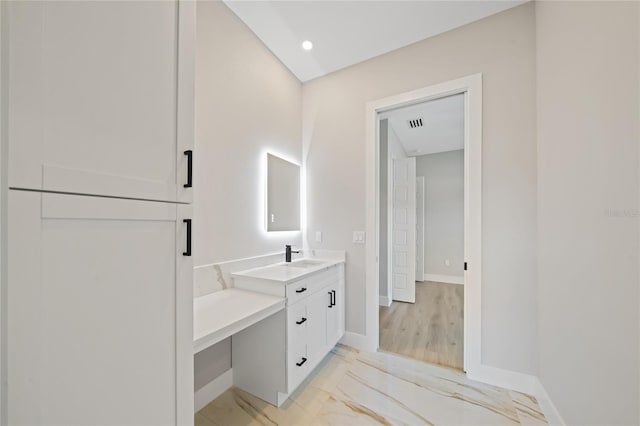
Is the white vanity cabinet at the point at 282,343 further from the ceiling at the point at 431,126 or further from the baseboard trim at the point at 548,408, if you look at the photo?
the ceiling at the point at 431,126

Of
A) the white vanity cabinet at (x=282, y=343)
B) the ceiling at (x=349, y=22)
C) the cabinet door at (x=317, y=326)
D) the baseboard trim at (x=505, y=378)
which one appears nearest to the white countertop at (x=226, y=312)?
the white vanity cabinet at (x=282, y=343)

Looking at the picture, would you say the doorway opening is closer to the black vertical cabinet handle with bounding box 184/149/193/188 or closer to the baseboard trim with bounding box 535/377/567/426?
the baseboard trim with bounding box 535/377/567/426

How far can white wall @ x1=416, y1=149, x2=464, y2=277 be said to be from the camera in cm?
522

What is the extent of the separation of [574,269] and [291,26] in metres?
2.57

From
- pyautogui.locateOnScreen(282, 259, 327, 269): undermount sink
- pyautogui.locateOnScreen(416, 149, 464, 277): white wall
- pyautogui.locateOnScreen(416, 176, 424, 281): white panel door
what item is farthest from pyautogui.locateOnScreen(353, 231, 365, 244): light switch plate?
pyautogui.locateOnScreen(416, 149, 464, 277): white wall

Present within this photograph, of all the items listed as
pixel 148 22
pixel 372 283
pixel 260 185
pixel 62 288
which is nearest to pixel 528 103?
pixel 372 283

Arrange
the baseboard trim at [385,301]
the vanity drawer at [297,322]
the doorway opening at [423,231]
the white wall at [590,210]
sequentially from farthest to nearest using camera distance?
the baseboard trim at [385,301] → the doorway opening at [423,231] → the vanity drawer at [297,322] → the white wall at [590,210]

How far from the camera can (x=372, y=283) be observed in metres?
2.41

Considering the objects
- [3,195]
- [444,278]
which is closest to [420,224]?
[444,278]

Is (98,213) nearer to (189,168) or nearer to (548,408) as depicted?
(189,168)

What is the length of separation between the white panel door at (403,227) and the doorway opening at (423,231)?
0.05 ft

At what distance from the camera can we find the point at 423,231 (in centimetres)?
535

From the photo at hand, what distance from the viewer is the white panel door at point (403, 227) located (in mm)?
3998

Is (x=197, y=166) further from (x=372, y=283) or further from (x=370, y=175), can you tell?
(x=372, y=283)
